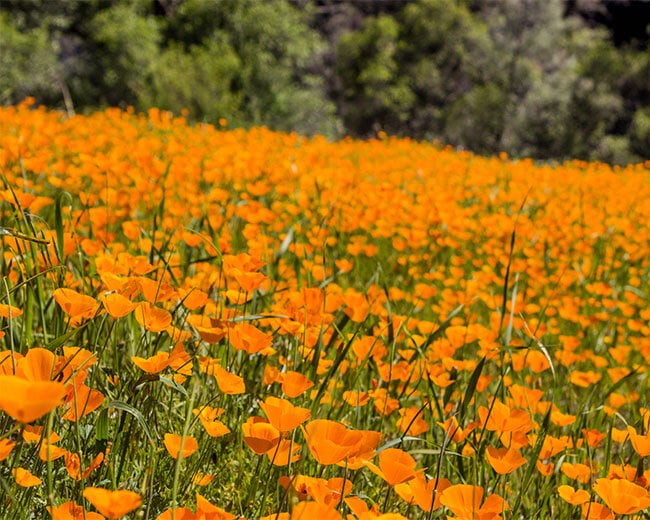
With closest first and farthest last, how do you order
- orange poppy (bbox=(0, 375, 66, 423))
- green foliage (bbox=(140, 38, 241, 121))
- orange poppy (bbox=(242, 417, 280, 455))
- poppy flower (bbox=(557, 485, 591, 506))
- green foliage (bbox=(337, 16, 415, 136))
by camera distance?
orange poppy (bbox=(0, 375, 66, 423)) → orange poppy (bbox=(242, 417, 280, 455)) → poppy flower (bbox=(557, 485, 591, 506)) → green foliage (bbox=(140, 38, 241, 121)) → green foliage (bbox=(337, 16, 415, 136))

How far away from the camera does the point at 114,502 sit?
25.5 inches

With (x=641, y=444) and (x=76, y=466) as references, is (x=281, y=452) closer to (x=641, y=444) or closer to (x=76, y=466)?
(x=76, y=466)

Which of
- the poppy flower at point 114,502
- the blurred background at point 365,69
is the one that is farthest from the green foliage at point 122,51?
the poppy flower at point 114,502

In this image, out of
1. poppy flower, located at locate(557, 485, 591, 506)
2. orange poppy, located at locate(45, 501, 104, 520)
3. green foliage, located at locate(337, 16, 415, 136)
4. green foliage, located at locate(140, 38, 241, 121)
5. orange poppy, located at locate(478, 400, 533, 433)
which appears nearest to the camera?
orange poppy, located at locate(45, 501, 104, 520)

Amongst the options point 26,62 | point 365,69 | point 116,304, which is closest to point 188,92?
point 26,62

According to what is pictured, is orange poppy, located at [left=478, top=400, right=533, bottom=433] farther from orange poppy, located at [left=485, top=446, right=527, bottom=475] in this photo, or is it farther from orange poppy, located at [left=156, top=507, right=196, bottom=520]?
orange poppy, located at [left=156, top=507, right=196, bottom=520]

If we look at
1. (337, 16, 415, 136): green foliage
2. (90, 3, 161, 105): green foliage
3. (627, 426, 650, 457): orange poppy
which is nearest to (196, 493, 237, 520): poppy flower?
(627, 426, 650, 457): orange poppy

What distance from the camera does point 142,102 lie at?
12.3 meters

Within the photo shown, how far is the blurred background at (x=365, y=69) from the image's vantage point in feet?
58.2

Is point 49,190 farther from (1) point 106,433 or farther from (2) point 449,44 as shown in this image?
(2) point 449,44

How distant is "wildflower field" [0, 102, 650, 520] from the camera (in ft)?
2.90

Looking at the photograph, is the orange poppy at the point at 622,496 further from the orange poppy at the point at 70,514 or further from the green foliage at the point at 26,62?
the green foliage at the point at 26,62

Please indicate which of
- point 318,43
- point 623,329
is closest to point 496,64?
point 318,43

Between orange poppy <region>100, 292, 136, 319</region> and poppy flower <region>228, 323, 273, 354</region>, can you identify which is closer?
orange poppy <region>100, 292, 136, 319</region>
